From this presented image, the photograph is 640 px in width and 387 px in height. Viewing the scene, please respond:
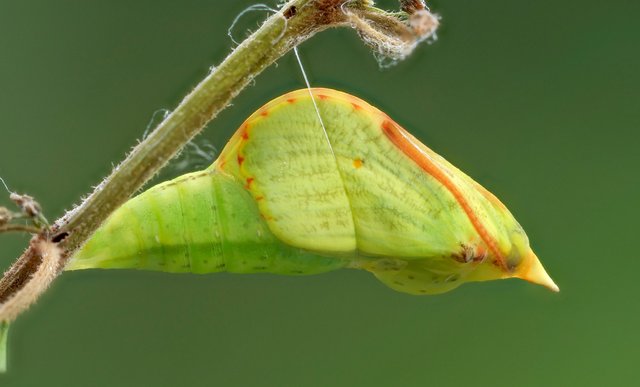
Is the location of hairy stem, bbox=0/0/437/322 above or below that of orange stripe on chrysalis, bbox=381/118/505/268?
above

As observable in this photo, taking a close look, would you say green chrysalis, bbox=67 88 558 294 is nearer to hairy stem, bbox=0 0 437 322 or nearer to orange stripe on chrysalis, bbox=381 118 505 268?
orange stripe on chrysalis, bbox=381 118 505 268

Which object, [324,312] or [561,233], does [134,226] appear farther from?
[561,233]

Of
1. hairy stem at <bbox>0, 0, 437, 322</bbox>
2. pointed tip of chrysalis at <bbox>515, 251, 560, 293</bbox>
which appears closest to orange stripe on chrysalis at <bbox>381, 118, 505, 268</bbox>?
pointed tip of chrysalis at <bbox>515, 251, 560, 293</bbox>

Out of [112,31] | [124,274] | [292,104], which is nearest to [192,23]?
[112,31]

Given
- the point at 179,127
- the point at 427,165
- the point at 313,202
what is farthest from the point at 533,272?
the point at 179,127

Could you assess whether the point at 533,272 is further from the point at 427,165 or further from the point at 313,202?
the point at 313,202
